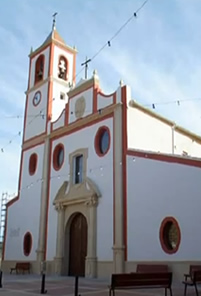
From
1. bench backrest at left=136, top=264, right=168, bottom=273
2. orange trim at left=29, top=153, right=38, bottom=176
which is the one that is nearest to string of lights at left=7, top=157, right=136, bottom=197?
orange trim at left=29, top=153, right=38, bottom=176

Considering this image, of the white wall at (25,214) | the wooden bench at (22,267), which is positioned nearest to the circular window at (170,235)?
the white wall at (25,214)

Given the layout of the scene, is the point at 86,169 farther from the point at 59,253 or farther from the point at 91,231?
the point at 59,253

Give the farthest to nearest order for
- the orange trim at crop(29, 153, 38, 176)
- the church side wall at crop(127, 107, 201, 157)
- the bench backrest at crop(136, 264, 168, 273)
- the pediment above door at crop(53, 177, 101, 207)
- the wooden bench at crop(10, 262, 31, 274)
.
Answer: the orange trim at crop(29, 153, 38, 176) → the wooden bench at crop(10, 262, 31, 274) → the pediment above door at crop(53, 177, 101, 207) → the church side wall at crop(127, 107, 201, 157) → the bench backrest at crop(136, 264, 168, 273)

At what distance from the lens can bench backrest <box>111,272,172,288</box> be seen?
9000 millimetres

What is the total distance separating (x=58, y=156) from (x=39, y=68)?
26.2 ft

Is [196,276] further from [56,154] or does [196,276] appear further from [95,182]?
[56,154]

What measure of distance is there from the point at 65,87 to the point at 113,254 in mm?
12951

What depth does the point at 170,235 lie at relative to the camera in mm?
15148

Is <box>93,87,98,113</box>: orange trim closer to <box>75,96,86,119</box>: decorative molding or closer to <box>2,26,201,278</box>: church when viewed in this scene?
<box>2,26,201,278</box>: church

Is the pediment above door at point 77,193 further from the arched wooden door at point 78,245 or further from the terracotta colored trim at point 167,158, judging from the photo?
the terracotta colored trim at point 167,158

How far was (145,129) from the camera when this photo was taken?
1931 cm

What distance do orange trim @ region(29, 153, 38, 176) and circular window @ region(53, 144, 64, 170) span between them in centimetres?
215

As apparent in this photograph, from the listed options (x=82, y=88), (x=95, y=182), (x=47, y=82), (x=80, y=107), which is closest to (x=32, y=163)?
(x=47, y=82)

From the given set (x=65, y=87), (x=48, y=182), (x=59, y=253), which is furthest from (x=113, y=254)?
(x=65, y=87)
